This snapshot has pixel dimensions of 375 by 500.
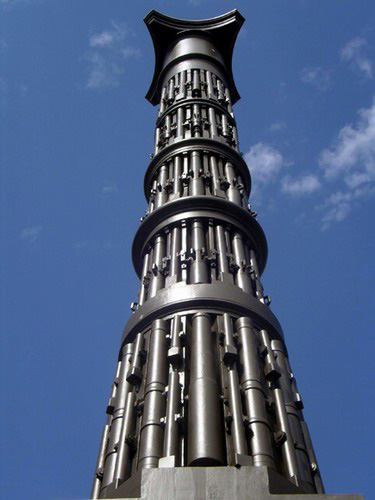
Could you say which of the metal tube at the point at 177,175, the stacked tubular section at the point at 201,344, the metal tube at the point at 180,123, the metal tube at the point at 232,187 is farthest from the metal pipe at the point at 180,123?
the metal tube at the point at 232,187

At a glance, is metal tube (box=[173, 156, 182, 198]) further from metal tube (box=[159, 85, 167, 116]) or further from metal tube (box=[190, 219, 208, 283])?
metal tube (box=[159, 85, 167, 116])

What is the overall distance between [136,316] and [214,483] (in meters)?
5.76

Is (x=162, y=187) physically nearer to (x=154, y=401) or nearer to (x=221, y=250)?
(x=221, y=250)

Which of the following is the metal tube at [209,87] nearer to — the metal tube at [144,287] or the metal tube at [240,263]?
the metal tube at [240,263]

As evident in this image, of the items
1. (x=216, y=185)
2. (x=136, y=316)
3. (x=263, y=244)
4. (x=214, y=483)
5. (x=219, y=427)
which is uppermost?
(x=216, y=185)

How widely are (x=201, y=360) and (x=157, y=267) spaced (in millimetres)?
4014

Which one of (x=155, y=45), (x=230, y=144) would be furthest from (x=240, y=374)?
(x=155, y=45)

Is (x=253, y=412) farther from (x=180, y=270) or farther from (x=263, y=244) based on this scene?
(x=263, y=244)

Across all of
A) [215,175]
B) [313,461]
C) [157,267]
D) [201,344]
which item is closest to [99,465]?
[201,344]

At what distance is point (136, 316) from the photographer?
13859 millimetres

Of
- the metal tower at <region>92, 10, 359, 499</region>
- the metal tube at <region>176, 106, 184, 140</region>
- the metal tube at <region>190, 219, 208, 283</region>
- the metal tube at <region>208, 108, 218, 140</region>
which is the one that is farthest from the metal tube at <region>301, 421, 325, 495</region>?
the metal tube at <region>176, 106, 184, 140</region>

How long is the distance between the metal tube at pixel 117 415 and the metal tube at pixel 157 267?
1.63 m

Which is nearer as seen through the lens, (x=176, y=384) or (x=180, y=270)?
(x=176, y=384)

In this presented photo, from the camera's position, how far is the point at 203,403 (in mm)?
10602
